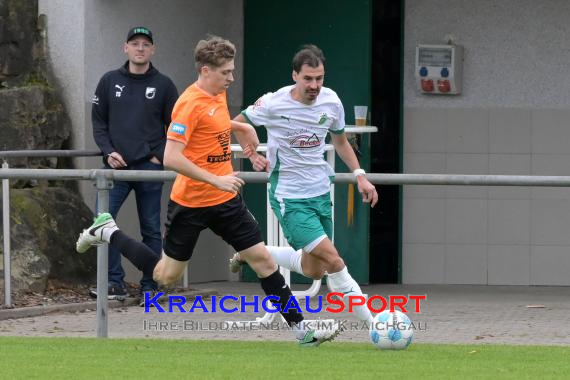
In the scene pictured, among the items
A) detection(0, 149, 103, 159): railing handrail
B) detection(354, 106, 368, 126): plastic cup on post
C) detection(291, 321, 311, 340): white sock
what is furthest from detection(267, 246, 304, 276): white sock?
detection(354, 106, 368, 126): plastic cup on post

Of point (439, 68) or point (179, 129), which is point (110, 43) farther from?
point (179, 129)

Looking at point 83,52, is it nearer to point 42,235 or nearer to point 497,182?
point 42,235

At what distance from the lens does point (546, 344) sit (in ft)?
30.1

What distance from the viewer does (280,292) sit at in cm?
862

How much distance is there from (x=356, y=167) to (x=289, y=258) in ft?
3.07

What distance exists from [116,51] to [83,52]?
411 mm

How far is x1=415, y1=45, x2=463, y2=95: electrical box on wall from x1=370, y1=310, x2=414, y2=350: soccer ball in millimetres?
5302

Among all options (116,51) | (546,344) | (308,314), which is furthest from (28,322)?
(546,344)

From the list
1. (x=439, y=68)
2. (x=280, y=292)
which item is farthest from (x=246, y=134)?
(x=439, y=68)

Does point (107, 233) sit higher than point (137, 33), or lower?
lower

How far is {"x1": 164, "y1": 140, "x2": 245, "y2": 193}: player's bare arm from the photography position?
8117 mm

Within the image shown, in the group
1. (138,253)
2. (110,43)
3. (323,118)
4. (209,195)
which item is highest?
(110,43)

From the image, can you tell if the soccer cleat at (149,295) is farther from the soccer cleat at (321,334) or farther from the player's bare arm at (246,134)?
the soccer cleat at (321,334)

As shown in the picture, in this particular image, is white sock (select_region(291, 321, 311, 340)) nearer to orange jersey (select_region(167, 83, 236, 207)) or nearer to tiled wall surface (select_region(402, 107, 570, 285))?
orange jersey (select_region(167, 83, 236, 207))
